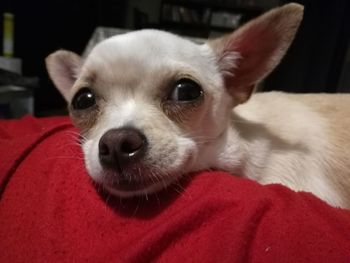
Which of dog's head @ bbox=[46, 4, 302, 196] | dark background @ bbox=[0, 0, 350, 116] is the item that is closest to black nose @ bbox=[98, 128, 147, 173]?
dog's head @ bbox=[46, 4, 302, 196]

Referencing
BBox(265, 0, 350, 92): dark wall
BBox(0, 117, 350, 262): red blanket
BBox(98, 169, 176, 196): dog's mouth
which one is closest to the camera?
BBox(0, 117, 350, 262): red blanket

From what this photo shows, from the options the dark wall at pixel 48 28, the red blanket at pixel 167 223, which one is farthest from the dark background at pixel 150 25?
the red blanket at pixel 167 223

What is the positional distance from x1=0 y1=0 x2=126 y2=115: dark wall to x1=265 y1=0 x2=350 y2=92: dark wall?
1876 millimetres

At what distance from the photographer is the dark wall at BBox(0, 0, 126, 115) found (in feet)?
10.3

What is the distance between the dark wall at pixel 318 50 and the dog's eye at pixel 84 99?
1889mm

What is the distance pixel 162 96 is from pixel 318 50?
2.06 metres

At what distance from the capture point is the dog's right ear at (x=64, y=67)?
4.16ft

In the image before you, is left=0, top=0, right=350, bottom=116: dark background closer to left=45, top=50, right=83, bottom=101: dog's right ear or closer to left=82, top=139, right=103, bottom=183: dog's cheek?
left=45, top=50, right=83, bottom=101: dog's right ear

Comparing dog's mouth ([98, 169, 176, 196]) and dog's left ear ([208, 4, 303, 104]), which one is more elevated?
dog's left ear ([208, 4, 303, 104])

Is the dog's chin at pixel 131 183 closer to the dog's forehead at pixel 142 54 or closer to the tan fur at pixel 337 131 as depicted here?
the dog's forehead at pixel 142 54

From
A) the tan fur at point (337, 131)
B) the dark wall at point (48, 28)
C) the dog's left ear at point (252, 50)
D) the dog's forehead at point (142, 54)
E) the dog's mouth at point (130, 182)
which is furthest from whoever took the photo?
the dark wall at point (48, 28)

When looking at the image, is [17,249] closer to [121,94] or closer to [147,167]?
[147,167]

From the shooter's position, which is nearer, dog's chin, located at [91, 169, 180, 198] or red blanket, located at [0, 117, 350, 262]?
red blanket, located at [0, 117, 350, 262]

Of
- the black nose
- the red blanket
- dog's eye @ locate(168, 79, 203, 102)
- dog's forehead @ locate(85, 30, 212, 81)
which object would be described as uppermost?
dog's forehead @ locate(85, 30, 212, 81)
